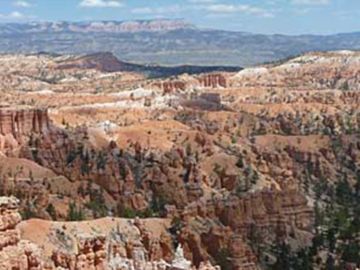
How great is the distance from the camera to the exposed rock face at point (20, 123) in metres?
87.3

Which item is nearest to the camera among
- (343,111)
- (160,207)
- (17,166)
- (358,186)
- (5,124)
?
(160,207)

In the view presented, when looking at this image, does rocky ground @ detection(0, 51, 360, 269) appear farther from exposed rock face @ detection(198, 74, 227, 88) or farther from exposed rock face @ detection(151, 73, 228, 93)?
exposed rock face @ detection(198, 74, 227, 88)

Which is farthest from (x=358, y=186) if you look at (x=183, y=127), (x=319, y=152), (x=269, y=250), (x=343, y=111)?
(x=343, y=111)

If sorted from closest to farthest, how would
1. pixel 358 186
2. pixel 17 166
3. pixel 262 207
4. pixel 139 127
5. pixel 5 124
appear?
pixel 262 207 < pixel 17 166 < pixel 358 186 < pixel 5 124 < pixel 139 127

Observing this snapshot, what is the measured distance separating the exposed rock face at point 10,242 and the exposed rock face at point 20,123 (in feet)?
212

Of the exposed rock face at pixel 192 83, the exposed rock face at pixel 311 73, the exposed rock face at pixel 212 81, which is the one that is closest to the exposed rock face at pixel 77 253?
the exposed rock face at pixel 192 83

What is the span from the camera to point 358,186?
7869 centimetres

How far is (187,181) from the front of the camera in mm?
72688

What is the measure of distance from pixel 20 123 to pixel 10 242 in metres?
68.2

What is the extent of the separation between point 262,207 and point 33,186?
53.6 feet

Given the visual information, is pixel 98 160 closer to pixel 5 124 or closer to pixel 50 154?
pixel 50 154

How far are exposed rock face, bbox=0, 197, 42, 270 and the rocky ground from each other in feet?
0.70

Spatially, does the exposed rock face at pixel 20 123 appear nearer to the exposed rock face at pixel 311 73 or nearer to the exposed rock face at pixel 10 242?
the exposed rock face at pixel 10 242

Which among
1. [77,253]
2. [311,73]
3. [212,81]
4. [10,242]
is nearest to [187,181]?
[77,253]
